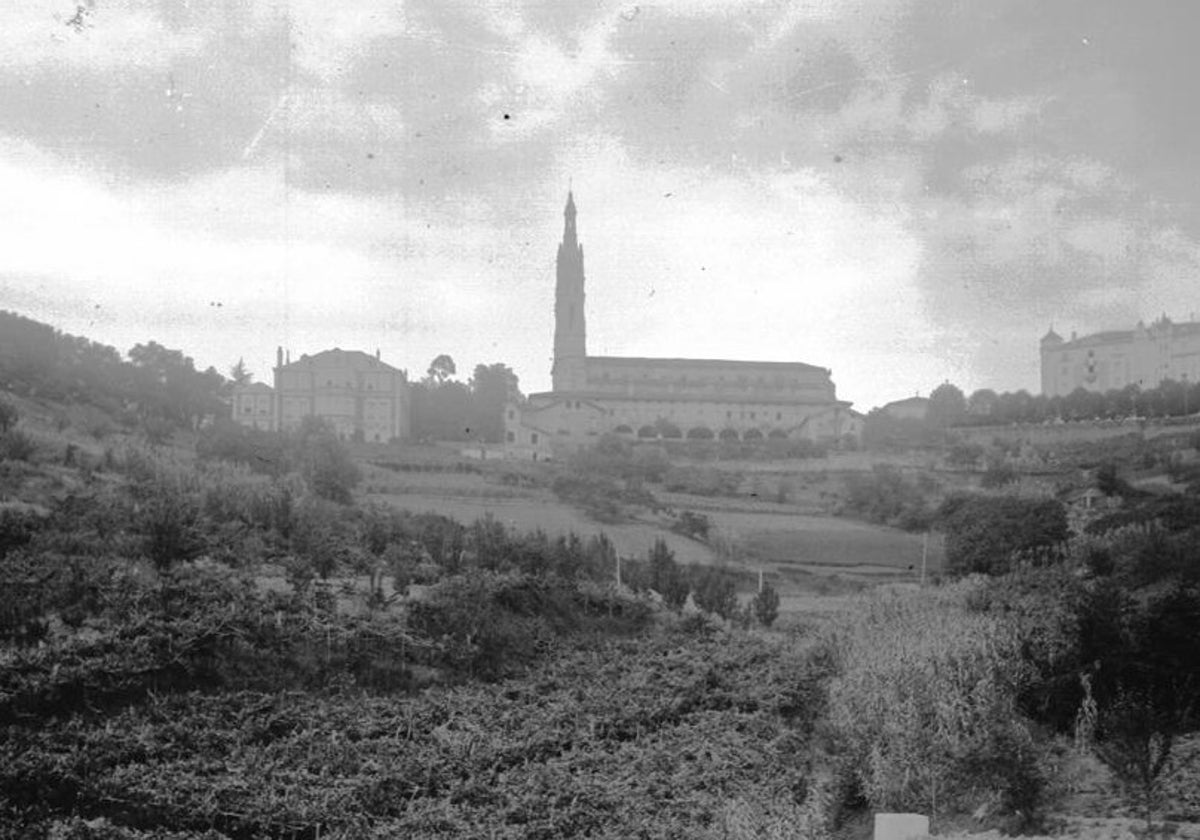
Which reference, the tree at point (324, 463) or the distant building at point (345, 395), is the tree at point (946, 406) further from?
the tree at point (324, 463)

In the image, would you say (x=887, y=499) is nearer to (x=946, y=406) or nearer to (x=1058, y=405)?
(x=946, y=406)

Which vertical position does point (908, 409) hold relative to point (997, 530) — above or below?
above

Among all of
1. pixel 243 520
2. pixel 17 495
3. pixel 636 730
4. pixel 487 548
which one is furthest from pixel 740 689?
pixel 17 495

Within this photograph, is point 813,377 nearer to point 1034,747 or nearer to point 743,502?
point 743,502

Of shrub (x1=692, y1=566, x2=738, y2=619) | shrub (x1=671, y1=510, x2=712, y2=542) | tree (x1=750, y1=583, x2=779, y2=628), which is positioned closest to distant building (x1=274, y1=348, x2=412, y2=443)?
shrub (x1=671, y1=510, x2=712, y2=542)

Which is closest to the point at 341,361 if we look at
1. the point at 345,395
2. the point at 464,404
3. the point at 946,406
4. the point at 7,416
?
the point at 345,395

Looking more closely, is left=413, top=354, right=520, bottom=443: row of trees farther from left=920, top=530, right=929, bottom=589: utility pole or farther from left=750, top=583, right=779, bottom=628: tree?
left=920, top=530, right=929, bottom=589: utility pole

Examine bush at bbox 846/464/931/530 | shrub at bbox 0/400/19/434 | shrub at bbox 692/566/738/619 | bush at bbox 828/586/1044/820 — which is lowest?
bush at bbox 828/586/1044/820
